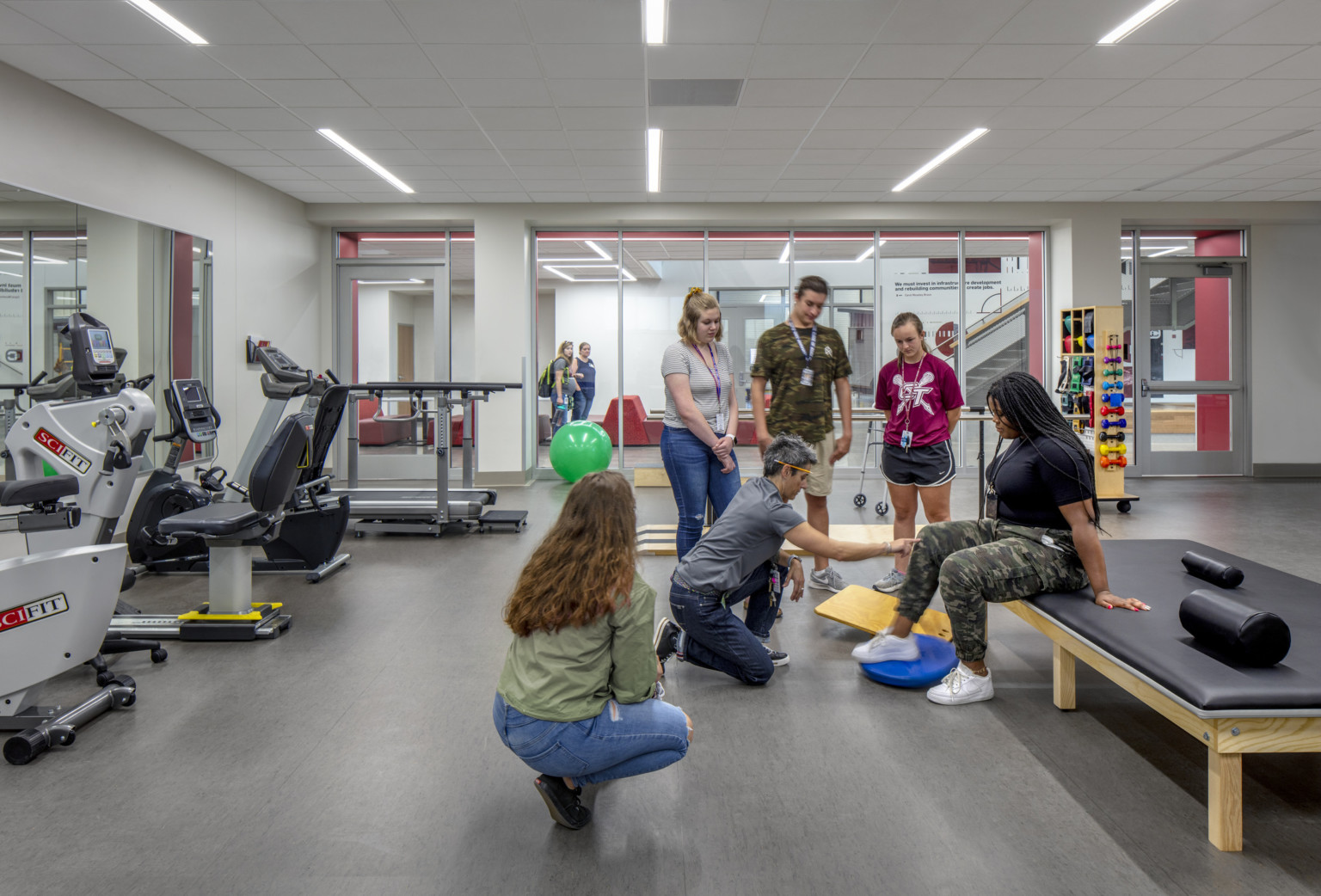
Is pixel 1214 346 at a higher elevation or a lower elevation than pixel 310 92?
lower

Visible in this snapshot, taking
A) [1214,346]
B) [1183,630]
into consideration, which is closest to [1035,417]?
[1183,630]

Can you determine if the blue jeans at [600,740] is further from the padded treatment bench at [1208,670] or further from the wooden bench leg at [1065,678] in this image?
the wooden bench leg at [1065,678]

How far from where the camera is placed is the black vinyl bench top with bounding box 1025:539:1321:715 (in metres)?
1.83

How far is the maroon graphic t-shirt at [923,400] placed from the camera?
3727 millimetres

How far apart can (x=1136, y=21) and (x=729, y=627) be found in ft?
12.6

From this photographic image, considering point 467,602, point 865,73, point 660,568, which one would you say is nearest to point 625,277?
point 865,73

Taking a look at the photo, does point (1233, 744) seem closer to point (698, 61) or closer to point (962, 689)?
point (962, 689)

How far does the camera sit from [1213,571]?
2.74 m

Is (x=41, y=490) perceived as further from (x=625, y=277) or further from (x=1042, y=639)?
(x=625, y=277)

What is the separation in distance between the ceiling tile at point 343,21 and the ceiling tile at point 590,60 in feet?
2.54

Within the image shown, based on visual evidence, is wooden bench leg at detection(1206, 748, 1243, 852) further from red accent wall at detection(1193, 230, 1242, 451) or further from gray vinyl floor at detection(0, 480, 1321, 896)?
red accent wall at detection(1193, 230, 1242, 451)

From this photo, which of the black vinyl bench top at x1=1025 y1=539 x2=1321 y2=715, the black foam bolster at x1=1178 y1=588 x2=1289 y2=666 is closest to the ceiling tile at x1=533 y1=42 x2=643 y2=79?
the black vinyl bench top at x1=1025 y1=539 x2=1321 y2=715

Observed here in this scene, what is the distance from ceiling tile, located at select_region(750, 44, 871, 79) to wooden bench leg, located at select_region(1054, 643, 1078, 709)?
132 inches

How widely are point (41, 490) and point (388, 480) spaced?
6776mm
